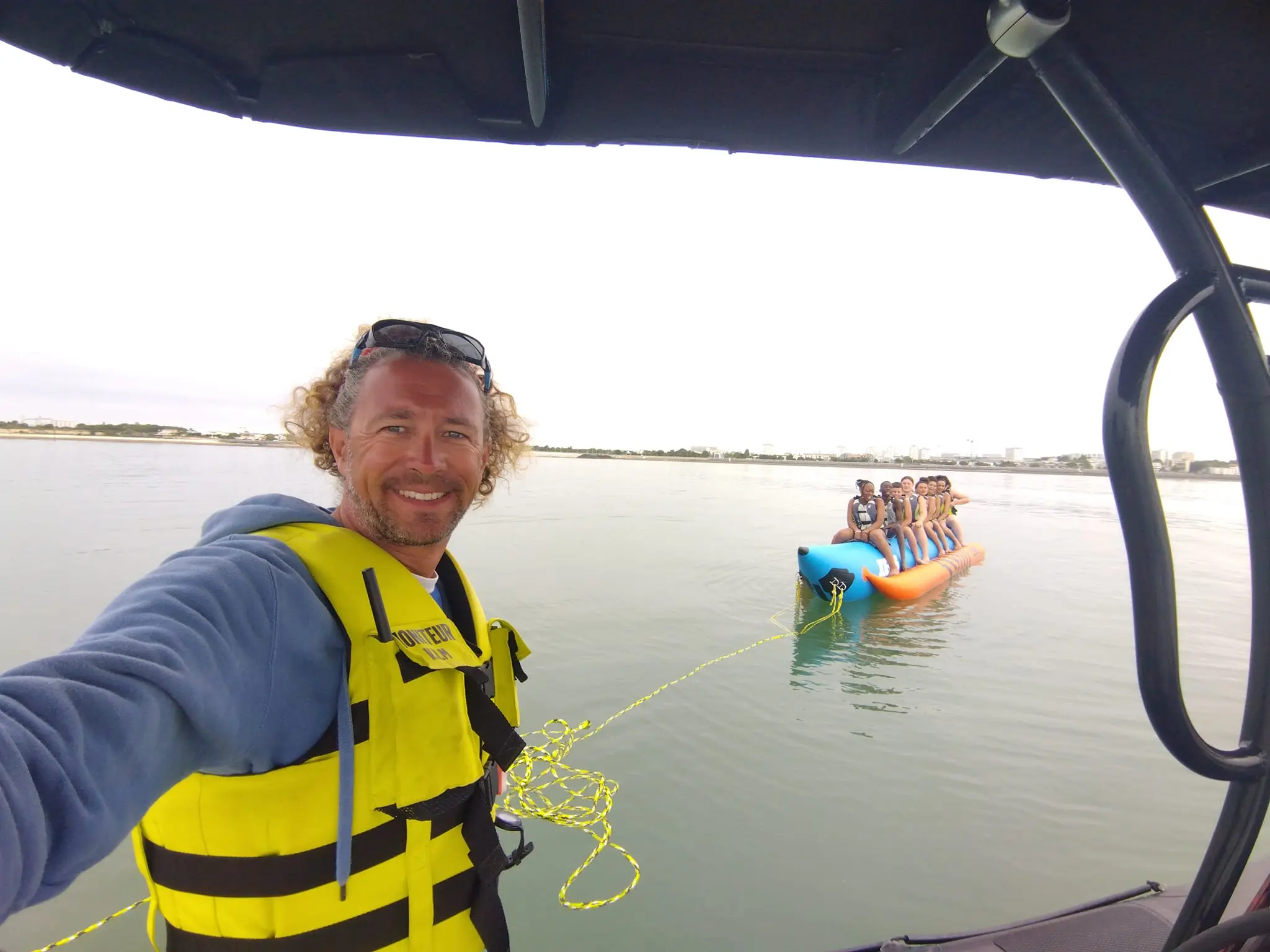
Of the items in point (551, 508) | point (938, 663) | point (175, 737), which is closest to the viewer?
point (175, 737)

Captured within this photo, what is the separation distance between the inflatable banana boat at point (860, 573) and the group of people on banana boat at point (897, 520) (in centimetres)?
13

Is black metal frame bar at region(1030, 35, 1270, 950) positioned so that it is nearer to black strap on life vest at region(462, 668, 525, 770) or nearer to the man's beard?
black strap on life vest at region(462, 668, 525, 770)

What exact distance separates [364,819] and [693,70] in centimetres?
141

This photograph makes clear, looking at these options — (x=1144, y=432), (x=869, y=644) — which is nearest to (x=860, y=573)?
(x=869, y=644)

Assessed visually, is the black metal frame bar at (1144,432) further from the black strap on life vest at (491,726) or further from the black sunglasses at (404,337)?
the black sunglasses at (404,337)

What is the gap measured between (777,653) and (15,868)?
20.7 feet

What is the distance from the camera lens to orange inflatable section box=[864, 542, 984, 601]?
27.9 ft

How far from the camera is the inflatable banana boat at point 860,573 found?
812cm

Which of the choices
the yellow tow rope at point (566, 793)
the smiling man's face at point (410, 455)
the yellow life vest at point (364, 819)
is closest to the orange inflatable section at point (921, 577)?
the yellow tow rope at point (566, 793)

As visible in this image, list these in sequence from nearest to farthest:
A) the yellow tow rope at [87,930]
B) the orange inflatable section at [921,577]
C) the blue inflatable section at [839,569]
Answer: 1. the yellow tow rope at [87,930]
2. the blue inflatable section at [839,569]
3. the orange inflatable section at [921,577]

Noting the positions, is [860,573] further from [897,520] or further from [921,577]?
[897,520]

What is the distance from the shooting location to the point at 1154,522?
0.86 meters

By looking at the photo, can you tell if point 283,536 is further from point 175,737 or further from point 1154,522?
point 1154,522

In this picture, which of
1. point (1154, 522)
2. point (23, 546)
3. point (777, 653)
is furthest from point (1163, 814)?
point (23, 546)
